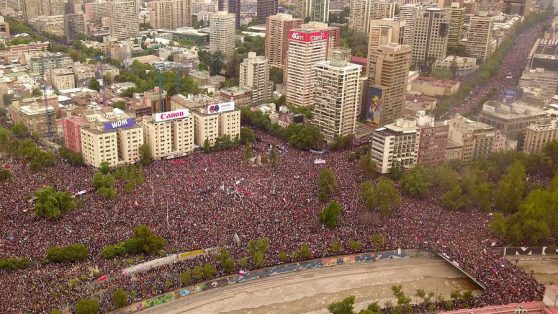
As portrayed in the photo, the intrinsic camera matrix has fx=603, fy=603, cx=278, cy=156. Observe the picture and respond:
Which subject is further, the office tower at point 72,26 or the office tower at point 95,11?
the office tower at point 95,11

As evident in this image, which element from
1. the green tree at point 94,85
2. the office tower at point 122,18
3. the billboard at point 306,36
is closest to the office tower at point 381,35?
the billboard at point 306,36

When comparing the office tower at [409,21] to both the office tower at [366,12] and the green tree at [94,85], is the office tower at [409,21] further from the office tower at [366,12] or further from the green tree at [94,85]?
the green tree at [94,85]

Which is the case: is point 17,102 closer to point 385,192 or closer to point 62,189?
point 62,189

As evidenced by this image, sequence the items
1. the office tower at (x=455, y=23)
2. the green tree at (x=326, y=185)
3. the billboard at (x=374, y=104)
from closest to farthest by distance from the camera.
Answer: the green tree at (x=326, y=185) → the billboard at (x=374, y=104) → the office tower at (x=455, y=23)

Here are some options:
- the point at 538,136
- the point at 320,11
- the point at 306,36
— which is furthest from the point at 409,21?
the point at 538,136

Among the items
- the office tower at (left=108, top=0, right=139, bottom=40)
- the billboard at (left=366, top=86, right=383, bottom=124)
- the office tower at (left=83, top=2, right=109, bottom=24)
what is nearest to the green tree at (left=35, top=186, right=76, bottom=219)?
the billboard at (left=366, top=86, right=383, bottom=124)

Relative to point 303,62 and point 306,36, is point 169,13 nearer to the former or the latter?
point 306,36
